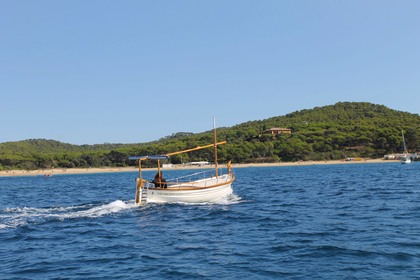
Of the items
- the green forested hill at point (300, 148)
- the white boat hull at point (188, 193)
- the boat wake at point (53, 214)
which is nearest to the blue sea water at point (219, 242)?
the boat wake at point (53, 214)

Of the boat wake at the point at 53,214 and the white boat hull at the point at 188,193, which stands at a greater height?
the white boat hull at the point at 188,193

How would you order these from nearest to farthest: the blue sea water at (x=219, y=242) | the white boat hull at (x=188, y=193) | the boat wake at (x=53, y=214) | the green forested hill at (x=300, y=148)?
the blue sea water at (x=219, y=242)
the boat wake at (x=53, y=214)
the white boat hull at (x=188, y=193)
the green forested hill at (x=300, y=148)

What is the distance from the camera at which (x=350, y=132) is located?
17762 cm

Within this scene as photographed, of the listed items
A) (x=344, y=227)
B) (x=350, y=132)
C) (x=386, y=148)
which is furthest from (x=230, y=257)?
(x=350, y=132)

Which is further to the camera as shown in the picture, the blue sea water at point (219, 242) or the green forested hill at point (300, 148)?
the green forested hill at point (300, 148)

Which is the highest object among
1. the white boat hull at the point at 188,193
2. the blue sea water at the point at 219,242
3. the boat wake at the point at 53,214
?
the white boat hull at the point at 188,193

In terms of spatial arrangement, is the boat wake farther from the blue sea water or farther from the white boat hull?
the white boat hull

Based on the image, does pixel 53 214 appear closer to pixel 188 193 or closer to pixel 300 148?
pixel 188 193

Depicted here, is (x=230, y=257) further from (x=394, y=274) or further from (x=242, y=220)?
(x=242, y=220)

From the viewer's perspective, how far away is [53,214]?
98.5 feet

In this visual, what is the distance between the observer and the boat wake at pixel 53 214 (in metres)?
26.9

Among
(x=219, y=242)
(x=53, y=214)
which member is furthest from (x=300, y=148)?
(x=219, y=242)

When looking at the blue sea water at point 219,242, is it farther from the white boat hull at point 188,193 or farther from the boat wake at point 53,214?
the white boat hull at point 188,193

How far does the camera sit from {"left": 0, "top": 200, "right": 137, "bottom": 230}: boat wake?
26.9 m
